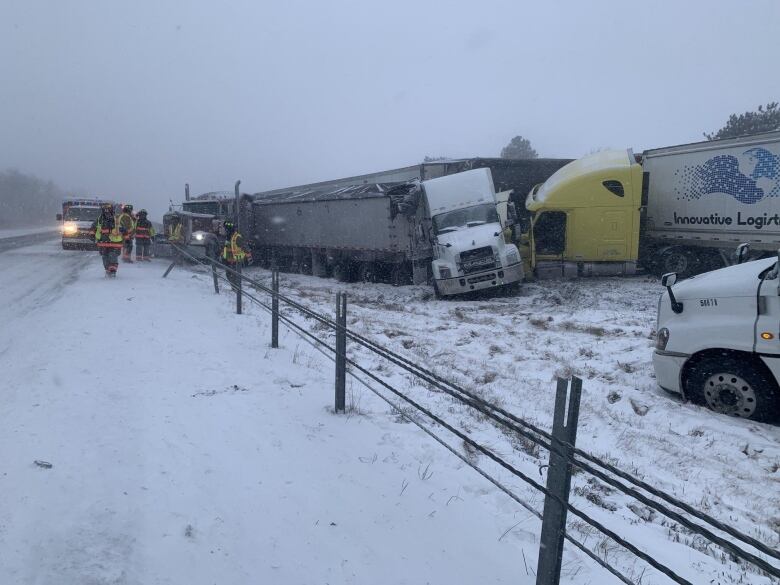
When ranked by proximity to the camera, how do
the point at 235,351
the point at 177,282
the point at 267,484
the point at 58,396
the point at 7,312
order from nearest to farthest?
the point at 267,484 < the point at 58,396 < the point at 235,351 < the point at 7,312 < the point at 177,282

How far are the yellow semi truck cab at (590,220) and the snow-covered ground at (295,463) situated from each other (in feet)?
22.8

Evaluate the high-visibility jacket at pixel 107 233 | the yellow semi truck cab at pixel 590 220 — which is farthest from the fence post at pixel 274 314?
the yellow semi truck cab at pixel 590 220

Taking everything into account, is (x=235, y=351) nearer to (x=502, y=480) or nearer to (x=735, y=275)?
(x=502, y=480)

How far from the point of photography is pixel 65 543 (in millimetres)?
3125

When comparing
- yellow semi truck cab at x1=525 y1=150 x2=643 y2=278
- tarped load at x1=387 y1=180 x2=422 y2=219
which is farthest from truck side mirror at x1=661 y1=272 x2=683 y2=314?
tarped load at x1=387 y1=180 x2=422 y2=219

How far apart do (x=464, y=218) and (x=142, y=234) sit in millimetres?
11344

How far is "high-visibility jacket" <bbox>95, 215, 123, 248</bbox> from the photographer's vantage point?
14.0m

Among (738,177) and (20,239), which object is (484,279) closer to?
(738,177)

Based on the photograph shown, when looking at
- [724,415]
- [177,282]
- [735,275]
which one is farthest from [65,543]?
[177,282]

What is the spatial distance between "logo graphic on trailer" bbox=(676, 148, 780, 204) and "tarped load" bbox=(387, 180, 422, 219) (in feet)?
24.9

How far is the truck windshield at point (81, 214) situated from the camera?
24.0 meters

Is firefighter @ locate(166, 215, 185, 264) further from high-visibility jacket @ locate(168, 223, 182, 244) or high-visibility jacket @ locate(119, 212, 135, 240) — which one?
high-visibility jacket @ locate(119, 212, 135, 240)

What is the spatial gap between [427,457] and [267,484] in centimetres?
136

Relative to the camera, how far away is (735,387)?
5766mm
